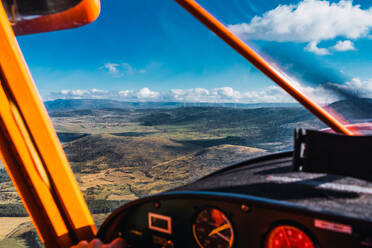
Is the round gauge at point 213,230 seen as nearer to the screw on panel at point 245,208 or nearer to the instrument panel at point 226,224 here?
the instrument panel at point 226,224

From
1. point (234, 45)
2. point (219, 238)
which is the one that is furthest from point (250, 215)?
point (234, 45)

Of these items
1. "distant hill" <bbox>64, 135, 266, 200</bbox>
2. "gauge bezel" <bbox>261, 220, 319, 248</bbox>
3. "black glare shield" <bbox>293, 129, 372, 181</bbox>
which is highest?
"black glare shield" <bbox>293, 129, 372, 181</bbox>

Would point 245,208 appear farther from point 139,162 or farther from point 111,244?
point 139,162

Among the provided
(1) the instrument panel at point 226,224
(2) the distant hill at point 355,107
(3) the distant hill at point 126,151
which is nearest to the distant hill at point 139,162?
(3) the distant hill at point 126,151

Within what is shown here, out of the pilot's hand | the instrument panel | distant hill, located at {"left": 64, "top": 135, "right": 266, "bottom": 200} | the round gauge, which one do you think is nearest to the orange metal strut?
the instrument panel

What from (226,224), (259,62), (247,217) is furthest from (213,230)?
(259,62)

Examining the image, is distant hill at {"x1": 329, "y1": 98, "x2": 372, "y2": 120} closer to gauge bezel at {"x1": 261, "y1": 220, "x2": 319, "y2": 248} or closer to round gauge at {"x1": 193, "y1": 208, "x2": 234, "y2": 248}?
gauge bezel at {"x1": 261, "y1": 220, "x2": 319, "y2": 248}

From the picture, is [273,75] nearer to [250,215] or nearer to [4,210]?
[250,215]
